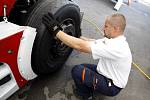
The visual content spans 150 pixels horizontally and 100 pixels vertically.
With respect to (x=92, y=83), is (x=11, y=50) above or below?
above

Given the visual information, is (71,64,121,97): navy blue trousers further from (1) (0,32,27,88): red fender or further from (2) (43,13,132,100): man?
(1) (0,32,27,88): red fender

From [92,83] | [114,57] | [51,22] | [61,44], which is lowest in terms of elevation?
[92,83]

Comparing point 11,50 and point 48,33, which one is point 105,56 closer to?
point 48,33

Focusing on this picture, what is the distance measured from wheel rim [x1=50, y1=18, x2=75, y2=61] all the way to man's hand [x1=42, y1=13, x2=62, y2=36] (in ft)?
0.99

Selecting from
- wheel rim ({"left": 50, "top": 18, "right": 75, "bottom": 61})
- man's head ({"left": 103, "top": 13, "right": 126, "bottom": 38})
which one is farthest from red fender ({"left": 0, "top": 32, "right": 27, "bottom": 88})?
man's head ({"left": 103, "top": 13, "right": 126, "bottom": 38})

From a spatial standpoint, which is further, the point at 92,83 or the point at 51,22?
the point at 92,83

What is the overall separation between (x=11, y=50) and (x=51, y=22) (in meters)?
0.43

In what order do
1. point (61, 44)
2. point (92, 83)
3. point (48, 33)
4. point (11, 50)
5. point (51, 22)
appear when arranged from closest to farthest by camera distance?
point (11, 50) < point (51, 22) < point (48, 33) < point (92, 83) < point (61, 44)

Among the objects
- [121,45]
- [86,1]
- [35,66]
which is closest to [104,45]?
[121,45]

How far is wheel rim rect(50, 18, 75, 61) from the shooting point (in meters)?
2.47

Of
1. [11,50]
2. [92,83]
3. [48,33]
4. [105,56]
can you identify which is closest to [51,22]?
[48,33]

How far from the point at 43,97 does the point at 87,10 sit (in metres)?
3.45

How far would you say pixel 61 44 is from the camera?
255 centimetres

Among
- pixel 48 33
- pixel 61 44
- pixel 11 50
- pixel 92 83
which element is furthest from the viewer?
pixel 61 44
